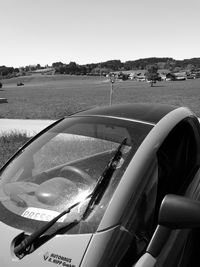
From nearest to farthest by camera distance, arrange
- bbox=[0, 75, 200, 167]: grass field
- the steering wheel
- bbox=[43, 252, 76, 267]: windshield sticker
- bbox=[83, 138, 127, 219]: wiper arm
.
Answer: bbox=[43, 252, 76, 267]: windshield sticker → bbox=[83, 138, 127, 219]: wiper arm → the steering wheel → bbox=[0, 75, 200, 167]: grass field

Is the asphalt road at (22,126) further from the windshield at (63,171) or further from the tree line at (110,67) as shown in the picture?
the tree line at (110,67)

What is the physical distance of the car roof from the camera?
2572 millimetres

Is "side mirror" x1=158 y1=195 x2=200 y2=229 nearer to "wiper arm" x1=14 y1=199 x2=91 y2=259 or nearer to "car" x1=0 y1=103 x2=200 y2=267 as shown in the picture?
"car" x1=0 y1=103 x2=200 y2=267

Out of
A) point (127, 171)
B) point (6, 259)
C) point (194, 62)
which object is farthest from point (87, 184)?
point (194, 62)

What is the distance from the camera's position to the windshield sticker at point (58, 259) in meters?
1.67

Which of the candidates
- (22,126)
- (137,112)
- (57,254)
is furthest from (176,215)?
(22,126)

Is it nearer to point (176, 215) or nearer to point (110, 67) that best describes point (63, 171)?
point (176, 215)

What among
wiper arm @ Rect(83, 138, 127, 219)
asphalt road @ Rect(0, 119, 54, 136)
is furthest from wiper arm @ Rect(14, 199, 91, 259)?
asphalt road @ Rect(0, 119, 54, 136)

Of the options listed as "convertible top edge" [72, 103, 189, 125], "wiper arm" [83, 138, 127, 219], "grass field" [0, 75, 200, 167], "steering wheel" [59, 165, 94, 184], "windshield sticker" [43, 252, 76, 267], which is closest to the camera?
"windshield sticker" [43, 252, 76, 267]

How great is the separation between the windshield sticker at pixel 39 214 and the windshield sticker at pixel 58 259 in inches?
8.6

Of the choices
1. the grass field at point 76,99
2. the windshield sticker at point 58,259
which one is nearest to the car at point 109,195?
the windshield sticker at point 58,259

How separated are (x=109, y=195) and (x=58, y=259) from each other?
17.0 inches

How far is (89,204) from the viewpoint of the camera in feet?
6.37

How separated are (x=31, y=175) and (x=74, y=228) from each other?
91cm
